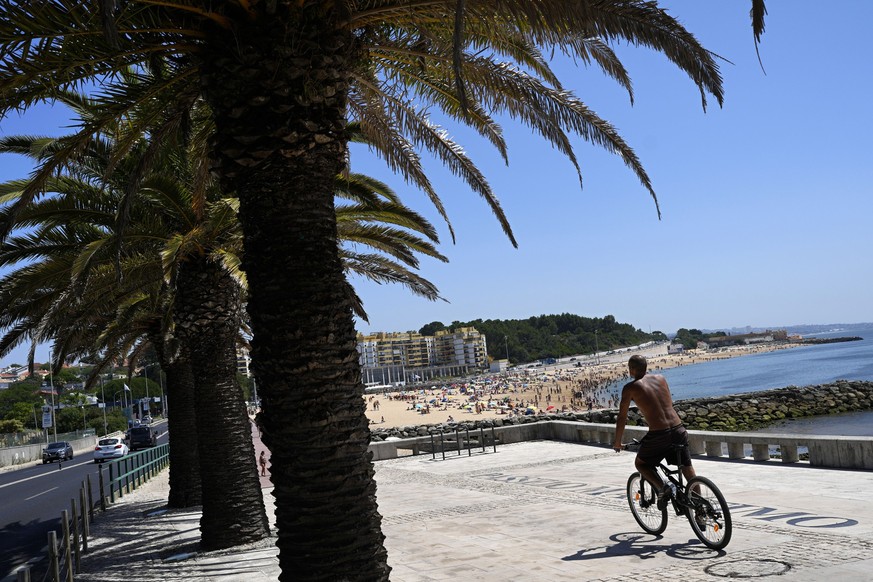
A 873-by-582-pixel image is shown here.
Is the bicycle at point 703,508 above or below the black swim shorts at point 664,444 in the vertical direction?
below

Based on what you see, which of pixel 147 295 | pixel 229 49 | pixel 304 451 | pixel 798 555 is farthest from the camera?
pixel 147 295

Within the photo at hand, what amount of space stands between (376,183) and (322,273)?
7624 millimetres

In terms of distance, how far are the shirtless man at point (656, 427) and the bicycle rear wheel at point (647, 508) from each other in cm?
22

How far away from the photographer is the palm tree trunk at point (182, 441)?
1556 centimetres

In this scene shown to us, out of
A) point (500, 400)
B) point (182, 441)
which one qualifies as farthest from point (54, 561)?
point (500, 400)

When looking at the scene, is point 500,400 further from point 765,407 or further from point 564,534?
point 564,534

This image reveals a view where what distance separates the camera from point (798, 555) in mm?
6355

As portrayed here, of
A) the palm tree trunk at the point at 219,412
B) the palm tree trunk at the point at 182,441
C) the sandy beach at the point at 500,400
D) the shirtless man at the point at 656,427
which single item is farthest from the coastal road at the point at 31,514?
the sandy beach at the point at 500,400

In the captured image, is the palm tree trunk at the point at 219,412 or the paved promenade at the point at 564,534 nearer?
the paved promenade at the point at 564,534

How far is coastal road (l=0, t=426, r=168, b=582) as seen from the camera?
13.1 metres

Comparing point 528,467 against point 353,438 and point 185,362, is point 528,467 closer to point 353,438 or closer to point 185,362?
point 185,362

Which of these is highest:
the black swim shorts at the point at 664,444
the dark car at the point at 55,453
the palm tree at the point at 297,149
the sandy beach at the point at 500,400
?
the palm tree at the point at 297,149

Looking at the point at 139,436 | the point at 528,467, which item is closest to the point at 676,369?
the point at 139,436

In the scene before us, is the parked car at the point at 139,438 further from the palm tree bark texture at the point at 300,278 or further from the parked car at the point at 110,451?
the palm tree bark texture at the point at 300,278
